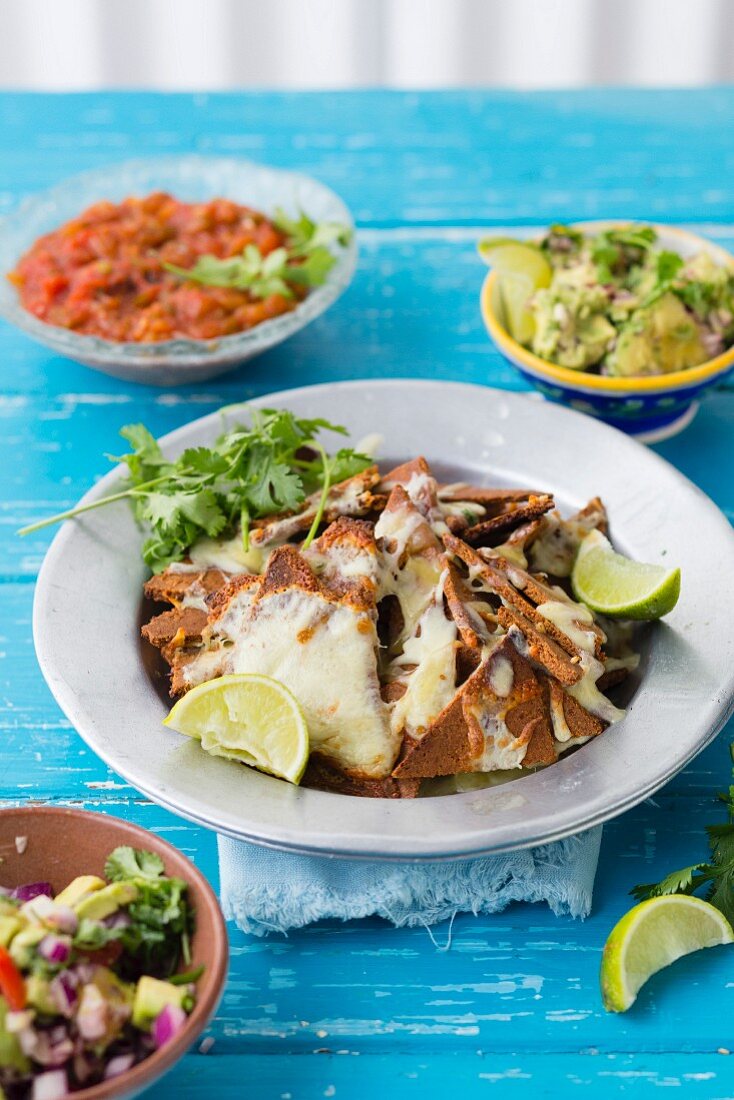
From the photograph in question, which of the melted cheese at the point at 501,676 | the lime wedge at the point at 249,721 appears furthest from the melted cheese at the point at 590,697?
the lime wedge at the point at 249,721

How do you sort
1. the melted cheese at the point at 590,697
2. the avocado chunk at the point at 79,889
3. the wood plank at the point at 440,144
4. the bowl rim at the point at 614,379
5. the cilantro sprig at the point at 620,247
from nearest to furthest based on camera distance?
the avocado chunk at the point at 79,889, the melted cheese at the point at 590,697, the bowl rim at the point at 614,379, the cilantro sprig at the point at 620,247, the wood plank at the point at 440,144

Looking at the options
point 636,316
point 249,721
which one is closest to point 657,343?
point 636,316

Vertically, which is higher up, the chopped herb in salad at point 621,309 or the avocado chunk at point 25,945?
the chopped herb in salad at point 621,309

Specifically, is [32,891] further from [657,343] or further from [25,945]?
[657,343]

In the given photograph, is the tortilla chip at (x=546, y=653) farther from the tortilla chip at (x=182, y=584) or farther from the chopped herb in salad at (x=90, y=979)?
the chopped herb in salad at (x=90, y=979)

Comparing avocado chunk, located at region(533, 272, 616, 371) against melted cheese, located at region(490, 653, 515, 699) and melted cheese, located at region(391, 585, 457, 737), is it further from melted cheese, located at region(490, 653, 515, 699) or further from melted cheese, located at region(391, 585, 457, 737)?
melted cheese, located at region(490, 653, 515, 699)

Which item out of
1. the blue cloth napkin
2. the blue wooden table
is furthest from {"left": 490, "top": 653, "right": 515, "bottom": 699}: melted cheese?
the blue wooden table

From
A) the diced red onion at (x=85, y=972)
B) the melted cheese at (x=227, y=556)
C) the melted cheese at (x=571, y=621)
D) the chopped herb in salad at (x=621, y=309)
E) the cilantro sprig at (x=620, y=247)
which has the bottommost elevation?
the melted cheese at (x=227, y=556)

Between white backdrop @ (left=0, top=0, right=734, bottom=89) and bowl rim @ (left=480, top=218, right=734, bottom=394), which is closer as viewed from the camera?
bowl rim @ (left=480, top=218, right=734, bottom=394)
